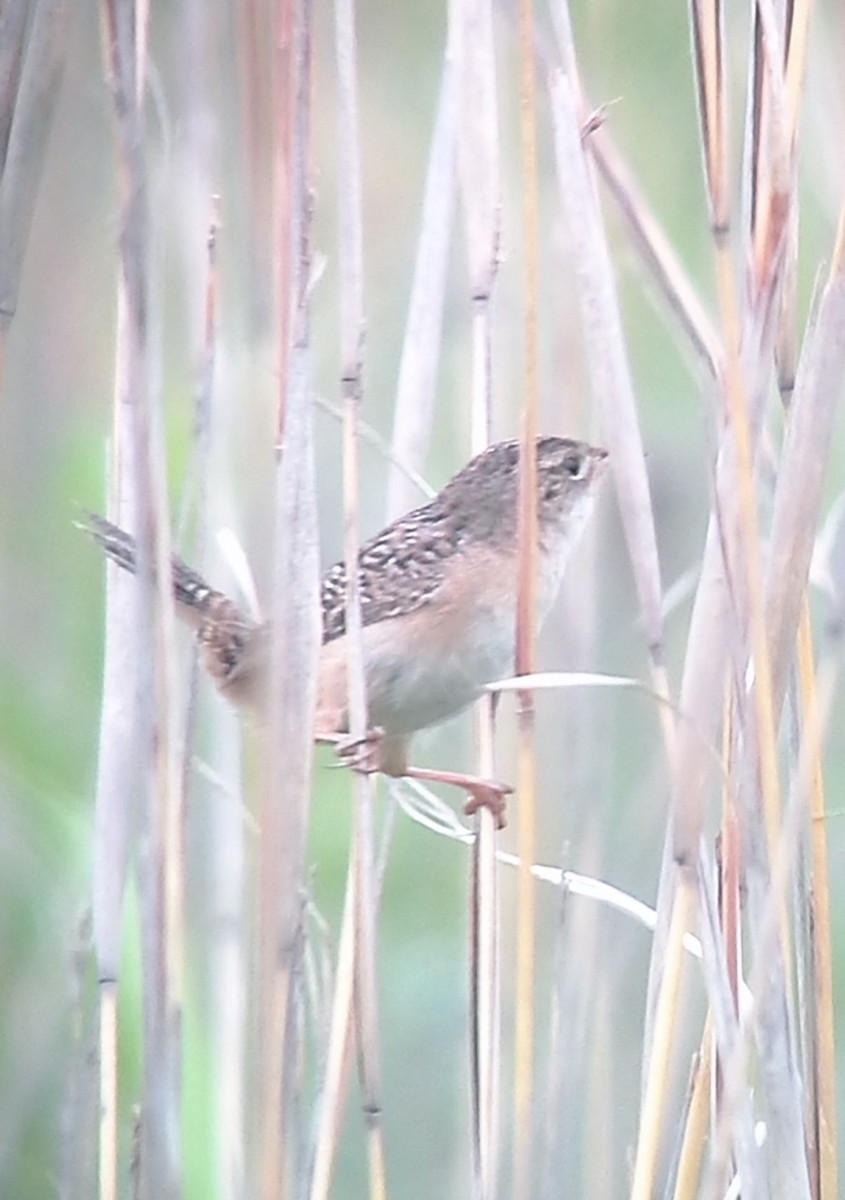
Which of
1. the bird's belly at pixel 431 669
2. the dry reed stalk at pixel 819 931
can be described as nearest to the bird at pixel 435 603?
the bird's belly at pixel 431 669

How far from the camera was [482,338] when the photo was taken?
3.63ft

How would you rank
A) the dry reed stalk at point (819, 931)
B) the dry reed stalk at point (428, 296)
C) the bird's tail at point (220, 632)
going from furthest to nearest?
the bird's tail at point (220, 632) → the dry reed stalk at point (428, 296) → the dry reed stalk at point (819, 931)

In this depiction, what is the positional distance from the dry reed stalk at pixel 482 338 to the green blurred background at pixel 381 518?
14cm

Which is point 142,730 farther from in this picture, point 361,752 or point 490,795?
point 490,795

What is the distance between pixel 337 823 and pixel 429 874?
12 cm

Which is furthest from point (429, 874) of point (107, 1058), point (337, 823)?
point (107, 1058)

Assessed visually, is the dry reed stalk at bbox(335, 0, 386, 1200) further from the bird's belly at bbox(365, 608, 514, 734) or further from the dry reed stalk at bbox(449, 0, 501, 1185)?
the bird's belly at bbox(365, 608, 514, 734)

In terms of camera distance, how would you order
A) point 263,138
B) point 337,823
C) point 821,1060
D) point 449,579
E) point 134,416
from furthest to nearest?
point 337,823 < point 449,579 < point 263,138 < point 821,1060 < point 134,416

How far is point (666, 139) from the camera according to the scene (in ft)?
6.07

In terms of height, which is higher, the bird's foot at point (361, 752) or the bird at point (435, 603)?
the bird at point (435, 603)

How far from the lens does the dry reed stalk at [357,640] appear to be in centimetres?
92

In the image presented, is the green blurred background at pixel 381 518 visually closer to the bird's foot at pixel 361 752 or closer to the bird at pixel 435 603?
the bird at pixel 435 603

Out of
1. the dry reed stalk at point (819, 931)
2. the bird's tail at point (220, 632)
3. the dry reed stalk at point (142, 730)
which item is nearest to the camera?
the dry reed stalk at point (142, 730)

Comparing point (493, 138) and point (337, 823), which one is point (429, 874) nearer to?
point (337, 823)
